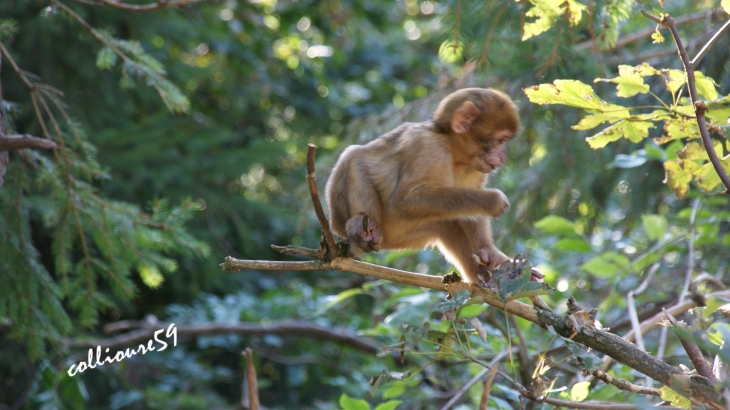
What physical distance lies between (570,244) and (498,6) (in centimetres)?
133

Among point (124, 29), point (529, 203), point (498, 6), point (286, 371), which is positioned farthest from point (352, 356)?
point (498, 6)

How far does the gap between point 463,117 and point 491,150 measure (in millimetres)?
224

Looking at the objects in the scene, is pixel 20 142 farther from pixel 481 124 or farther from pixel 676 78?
pixel 676 78

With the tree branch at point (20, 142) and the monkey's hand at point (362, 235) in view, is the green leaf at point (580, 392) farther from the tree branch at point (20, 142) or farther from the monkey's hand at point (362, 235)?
the tree branch at point (20, 142)

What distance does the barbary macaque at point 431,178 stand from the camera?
10.6ft

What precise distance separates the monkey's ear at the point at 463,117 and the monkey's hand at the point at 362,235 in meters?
0.68

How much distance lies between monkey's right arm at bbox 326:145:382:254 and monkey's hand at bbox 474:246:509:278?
19.3 inches

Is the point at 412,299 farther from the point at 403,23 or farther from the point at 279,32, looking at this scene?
the point at 403,23

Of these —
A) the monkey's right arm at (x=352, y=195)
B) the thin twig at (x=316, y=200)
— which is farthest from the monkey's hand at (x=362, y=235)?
the thin twig at (x=316, y=200)

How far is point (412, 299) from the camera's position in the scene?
3.53m

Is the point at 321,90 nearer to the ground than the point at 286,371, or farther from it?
farther from it

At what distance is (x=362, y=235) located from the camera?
9.75 ft

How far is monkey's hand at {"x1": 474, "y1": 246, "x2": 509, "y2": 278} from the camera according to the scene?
10.4ft

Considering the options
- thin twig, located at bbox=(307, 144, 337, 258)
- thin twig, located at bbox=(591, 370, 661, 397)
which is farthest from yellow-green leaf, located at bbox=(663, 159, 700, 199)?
thin twig, located at bbox=(307, 144, 337, 258)
